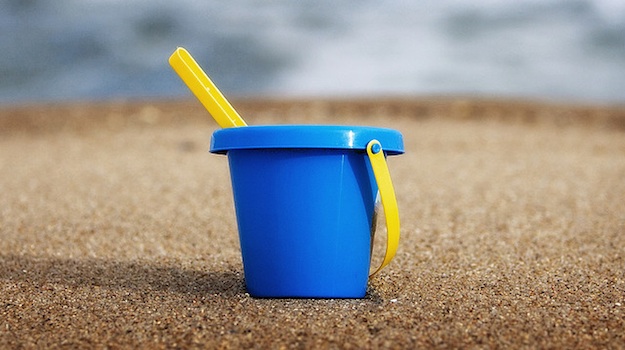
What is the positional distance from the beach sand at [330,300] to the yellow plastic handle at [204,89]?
1.80 feet

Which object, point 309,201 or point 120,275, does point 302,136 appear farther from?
point 120,275

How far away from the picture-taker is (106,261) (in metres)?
2.66

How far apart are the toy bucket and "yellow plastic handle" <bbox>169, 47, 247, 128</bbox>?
0.13 metres

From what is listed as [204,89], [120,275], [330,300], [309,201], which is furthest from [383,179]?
[120,275]

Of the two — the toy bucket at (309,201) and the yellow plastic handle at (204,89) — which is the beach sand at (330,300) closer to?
the toy bucket at (309,201)

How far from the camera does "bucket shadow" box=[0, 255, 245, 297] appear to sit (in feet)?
7.29

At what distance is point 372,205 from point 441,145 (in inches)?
179

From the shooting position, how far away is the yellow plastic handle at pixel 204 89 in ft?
6.96

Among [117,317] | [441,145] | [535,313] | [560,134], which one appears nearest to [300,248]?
[117,317]

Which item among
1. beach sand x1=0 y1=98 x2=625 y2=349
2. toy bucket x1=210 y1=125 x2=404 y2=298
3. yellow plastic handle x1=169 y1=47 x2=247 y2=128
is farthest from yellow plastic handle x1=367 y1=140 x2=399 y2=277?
yellow plastic handle x1=169 y1=47 x2=247 y2=128

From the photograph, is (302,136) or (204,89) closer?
(302,136)

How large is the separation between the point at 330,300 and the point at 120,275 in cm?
83

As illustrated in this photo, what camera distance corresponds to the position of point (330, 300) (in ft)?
6.61

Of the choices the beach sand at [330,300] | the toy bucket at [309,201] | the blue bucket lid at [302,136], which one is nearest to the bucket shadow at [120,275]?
the beach sand at [330,300]
